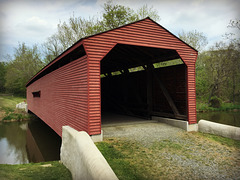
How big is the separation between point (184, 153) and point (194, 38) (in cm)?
2196

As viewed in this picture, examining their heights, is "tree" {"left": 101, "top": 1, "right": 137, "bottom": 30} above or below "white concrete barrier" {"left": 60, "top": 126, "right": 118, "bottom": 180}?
above

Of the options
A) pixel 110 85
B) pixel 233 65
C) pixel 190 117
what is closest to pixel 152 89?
pixel 190 117

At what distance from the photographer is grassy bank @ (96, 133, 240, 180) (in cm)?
399

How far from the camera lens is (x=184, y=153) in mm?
5070

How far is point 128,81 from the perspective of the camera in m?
11.8

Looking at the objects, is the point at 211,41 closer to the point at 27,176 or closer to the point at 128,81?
the point at 128,81

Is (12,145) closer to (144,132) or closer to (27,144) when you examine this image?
(27,144)

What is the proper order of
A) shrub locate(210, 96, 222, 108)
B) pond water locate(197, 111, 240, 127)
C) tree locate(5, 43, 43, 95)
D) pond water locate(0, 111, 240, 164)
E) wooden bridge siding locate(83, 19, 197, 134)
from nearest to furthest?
wooden bridge siding locate(83, 19, 197, 134) → pond water locate(0, 111, 240, 164) → pond water locate(197, 111, 240, 127) → shrub locate(210, 96, 222, 108) → tree locate(5, 43, 43, 95)

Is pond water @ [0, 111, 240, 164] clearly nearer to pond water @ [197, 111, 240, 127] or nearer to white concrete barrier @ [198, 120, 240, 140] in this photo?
pond water @ [197, 111, 240, 127]

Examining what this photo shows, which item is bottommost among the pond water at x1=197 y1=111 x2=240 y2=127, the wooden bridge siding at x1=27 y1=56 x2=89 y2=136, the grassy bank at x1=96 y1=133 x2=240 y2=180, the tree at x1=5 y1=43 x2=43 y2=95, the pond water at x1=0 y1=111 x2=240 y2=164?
the pond water at x1=0 y1=111 x2=240 y2=164

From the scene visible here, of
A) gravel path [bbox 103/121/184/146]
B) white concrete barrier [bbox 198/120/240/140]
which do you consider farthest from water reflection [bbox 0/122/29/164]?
white concrete barrier [bbox 198/120/240/140]

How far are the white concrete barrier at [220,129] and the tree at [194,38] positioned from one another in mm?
18806

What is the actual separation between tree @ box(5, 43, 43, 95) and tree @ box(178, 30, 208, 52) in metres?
23.4

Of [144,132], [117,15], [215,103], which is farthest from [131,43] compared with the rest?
[215,103]
